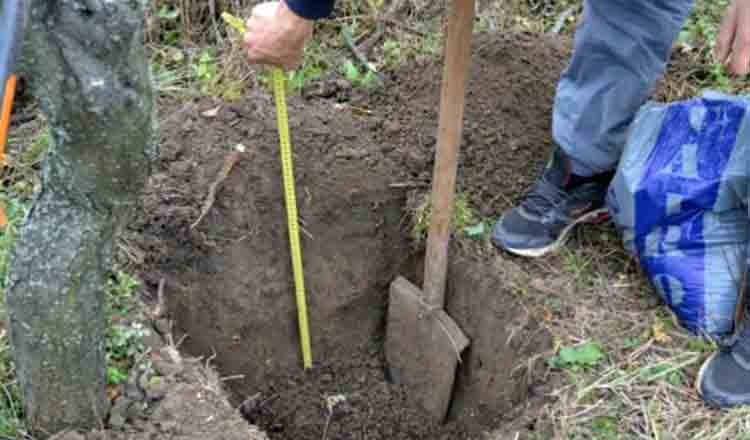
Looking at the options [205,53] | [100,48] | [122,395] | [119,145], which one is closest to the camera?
[100,48]

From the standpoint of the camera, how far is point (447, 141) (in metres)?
2.26

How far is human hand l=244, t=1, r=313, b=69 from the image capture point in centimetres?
195

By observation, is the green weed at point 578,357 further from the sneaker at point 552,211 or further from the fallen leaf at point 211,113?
the fallen leaf at point 211,113

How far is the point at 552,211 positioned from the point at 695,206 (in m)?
0.45

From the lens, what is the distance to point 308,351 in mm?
2910

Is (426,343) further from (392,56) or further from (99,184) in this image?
(99,184)

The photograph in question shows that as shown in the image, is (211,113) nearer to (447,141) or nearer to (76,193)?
(447,141)

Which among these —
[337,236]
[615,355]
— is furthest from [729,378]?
[337,236]

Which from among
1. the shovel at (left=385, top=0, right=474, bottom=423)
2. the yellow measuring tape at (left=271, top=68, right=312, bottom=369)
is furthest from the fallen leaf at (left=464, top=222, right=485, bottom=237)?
the yellow measuring tape at (left=271, top=68, right=312, bottom=369)

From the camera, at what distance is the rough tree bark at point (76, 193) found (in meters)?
1.37

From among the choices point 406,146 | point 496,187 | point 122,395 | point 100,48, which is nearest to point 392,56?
point 406,146

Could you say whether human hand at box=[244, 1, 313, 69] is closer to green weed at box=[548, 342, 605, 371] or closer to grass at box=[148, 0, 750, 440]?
grass at box=[148, 0, 750, 440]

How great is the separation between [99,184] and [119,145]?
0.35 ft

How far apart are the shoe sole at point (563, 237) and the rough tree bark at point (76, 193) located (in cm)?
127
